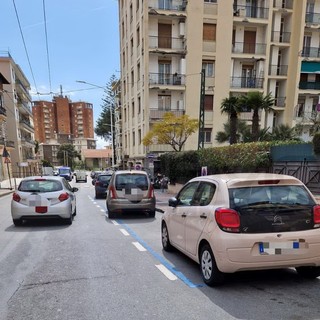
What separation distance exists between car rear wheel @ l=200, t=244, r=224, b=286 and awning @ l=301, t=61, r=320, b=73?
33.5 meters

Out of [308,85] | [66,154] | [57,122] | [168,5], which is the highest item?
[168,5]

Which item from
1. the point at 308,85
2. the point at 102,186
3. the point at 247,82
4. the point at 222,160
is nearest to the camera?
the point at 222,160

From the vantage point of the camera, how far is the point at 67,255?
18.9 feet

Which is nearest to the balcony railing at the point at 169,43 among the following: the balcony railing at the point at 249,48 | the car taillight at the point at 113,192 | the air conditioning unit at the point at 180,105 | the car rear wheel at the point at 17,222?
the air conditioning unit at the point at 180,105

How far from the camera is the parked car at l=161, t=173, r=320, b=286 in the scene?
12.6ft

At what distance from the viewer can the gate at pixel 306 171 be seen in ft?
30.6

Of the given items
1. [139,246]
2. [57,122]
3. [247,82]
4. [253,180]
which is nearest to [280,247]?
[253,180]

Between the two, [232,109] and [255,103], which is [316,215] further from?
[232,109]

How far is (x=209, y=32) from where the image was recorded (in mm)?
28953

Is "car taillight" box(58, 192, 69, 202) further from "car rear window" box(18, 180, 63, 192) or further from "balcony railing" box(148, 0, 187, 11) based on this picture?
"balcony railing" box(148, 0, 187, 11)

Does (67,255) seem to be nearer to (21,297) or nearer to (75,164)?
(21,297)

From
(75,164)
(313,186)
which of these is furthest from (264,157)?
(75,164)

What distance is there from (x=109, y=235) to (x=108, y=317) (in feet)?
14.2

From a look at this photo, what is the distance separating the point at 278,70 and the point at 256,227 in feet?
108
